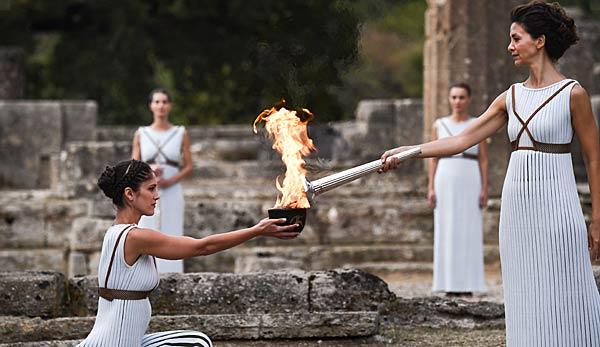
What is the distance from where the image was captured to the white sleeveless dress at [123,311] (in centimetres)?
554

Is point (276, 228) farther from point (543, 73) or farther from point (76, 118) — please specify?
point (76, 118)

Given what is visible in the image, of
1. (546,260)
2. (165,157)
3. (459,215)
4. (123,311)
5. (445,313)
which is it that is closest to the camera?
(546,260)

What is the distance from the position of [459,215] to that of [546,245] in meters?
4.65

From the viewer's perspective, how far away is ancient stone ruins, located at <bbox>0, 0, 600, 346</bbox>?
23.2 feet

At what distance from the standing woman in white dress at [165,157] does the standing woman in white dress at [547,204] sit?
468 cm

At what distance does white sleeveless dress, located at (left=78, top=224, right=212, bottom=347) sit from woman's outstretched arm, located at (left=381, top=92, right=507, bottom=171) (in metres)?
1.10

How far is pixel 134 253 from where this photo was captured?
556 centimetres

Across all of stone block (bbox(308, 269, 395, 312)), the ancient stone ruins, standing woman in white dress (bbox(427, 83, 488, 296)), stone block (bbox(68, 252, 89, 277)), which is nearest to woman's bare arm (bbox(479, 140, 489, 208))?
standing woman in white dress (bbox(427, 83, 488, 296))

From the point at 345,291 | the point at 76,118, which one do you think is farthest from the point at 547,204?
the point at 76,118

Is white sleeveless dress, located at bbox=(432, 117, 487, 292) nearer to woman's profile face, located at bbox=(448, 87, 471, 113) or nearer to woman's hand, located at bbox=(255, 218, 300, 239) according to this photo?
woman's profile face, located at bbox=(448, 87, 471, 113)

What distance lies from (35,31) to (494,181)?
14.5 meters

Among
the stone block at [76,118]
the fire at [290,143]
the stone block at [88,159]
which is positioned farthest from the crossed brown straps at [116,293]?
the stone block at [76,118]

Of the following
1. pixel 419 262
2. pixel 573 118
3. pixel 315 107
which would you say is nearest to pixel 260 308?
pixel 573 118

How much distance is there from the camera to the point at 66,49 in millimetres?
24109
